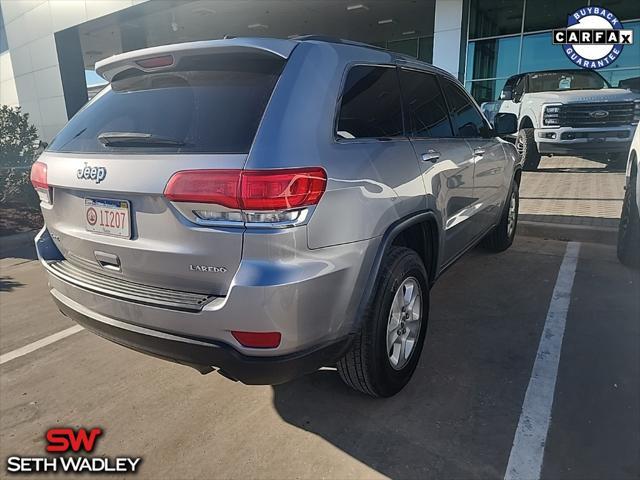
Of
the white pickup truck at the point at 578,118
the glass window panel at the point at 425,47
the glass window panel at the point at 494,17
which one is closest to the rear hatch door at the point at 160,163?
the white pickup truck at the point at 578,118

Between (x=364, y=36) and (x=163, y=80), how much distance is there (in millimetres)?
21113

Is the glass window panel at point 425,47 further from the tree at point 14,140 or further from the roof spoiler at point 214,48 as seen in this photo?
the roof spoiler at point 214,48

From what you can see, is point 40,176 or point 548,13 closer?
point 40,176

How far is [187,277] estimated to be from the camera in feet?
6.52

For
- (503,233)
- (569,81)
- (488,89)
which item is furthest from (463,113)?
(488,89)

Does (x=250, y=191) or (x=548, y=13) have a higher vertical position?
(x=548, y=13)

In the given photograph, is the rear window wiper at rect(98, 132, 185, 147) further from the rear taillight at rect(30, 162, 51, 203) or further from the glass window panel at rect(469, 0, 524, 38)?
the glass window panel at rect(469, 0, 524, 38)

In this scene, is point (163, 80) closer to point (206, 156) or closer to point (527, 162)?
point (206, 156)

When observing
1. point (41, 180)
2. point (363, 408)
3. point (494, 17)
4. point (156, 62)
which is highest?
point (494, 17)

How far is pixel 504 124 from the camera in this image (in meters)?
4.27

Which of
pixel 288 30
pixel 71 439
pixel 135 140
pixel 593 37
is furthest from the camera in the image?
pixel 288 30

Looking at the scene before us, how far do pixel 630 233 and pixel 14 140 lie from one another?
11.3 metres

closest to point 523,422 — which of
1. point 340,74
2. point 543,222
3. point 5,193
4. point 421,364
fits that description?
point 421,364

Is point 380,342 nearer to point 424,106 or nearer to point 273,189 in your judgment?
point 273,189
